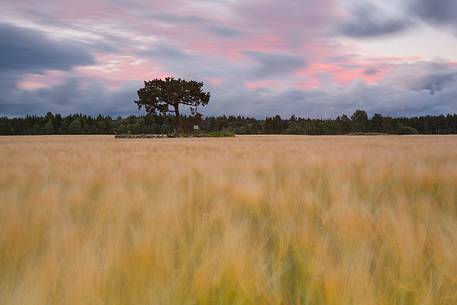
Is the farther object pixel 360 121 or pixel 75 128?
pixel 360 121

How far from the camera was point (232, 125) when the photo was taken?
95.4 metres

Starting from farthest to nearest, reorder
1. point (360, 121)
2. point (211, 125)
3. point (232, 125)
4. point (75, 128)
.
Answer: point (211, 125) → point (232, 125) → point (360, 121) → point (75, 128)

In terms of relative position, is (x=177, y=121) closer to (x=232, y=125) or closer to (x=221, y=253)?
(x=221, y=253)

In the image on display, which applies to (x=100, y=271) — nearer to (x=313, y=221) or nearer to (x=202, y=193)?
(x=313, y=221)

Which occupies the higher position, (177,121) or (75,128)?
(177,121)

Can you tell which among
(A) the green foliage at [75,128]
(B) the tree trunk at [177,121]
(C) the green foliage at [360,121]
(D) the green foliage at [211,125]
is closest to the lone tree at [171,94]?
(B) the tree trunk at [177,121]

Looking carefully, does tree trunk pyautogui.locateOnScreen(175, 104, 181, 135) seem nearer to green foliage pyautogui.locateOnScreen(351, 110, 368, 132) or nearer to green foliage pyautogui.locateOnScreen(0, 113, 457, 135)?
green foliage pyautogui.locateOnScreen(0, 113, 457, 135)

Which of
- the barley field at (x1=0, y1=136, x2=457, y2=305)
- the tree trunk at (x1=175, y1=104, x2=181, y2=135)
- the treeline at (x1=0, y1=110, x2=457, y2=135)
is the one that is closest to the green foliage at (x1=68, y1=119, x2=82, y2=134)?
the treeline at (x1=0, y1=110, x2=457, y2=135)

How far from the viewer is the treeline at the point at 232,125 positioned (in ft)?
243

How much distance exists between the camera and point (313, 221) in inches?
107

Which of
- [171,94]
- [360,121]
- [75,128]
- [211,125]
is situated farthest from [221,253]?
[211,125]

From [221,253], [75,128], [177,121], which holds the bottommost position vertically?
[221,253]

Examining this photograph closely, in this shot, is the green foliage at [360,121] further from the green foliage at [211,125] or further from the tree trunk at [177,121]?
the tree trunk at [177,121]

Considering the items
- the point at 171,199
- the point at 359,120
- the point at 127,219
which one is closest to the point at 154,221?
the point at 127,219
